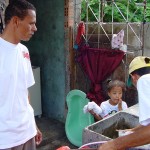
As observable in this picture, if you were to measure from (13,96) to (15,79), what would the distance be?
0.15 m

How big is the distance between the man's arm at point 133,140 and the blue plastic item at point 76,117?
3.00 m

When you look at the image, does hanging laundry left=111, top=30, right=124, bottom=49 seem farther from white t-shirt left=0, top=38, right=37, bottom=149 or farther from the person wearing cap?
the person wearing cap

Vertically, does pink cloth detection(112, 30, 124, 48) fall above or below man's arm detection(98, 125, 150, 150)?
above

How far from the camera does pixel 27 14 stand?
7.86 feet

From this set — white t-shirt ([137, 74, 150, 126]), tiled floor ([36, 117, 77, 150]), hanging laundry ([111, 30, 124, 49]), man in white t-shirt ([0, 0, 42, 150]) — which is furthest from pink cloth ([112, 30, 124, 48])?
white t-shirt ([137, 74, 150, 126])

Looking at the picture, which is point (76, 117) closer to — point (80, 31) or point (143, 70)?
point (80, 31)

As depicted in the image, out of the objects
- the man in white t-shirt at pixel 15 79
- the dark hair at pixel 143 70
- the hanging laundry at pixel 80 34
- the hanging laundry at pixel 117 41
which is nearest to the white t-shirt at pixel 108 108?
the hanging laundry at pixel 117 41

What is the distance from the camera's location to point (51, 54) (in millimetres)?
5938

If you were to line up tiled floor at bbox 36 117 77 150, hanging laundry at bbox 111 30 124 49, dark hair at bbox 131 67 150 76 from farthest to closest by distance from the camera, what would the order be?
tiled floor at bbox 36 117 77 150 < hanging laundry at bbox 111 30 124 49 < dark hair at bbox 131 67 150 76

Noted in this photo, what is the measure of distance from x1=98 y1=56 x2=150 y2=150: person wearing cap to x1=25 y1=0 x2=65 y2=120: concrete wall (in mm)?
3732

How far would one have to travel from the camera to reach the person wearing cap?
5.82ft

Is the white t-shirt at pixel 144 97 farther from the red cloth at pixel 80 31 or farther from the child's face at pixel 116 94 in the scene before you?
the red cloth at pixel 80 31

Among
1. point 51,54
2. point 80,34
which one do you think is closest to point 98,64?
point 80,34

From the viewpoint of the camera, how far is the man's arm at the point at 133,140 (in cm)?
183
